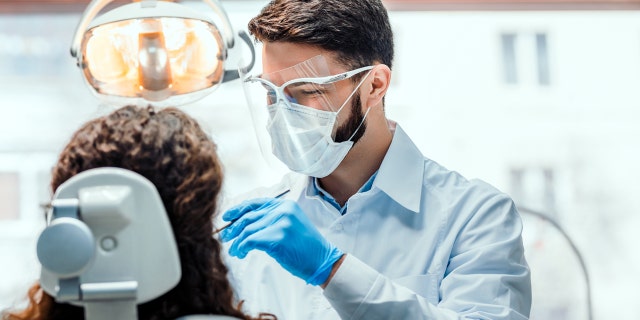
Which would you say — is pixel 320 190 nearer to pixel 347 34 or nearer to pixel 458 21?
pixel 347 34

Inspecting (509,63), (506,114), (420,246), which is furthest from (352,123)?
(509,63)

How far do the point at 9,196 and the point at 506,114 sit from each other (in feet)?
7.97

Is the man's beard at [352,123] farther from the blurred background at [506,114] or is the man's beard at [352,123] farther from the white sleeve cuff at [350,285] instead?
the blurred background at [506,114]

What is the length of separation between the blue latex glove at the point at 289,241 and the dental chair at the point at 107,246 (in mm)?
540

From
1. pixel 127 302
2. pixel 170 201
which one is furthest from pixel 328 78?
pixel 127 302

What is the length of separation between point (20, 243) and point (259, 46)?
7.46 feet

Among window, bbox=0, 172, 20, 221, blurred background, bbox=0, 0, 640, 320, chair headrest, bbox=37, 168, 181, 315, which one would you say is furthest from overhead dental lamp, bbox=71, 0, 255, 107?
window, bbox=0, 172, 20, 221

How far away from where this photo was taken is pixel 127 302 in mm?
1132

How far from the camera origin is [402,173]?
6.94ft

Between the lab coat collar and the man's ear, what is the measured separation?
0.13m

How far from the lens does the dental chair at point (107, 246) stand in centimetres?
106

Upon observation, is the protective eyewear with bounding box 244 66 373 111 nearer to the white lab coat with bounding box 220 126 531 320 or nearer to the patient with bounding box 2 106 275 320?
the white lab coat with bounding box 220 126 531 320

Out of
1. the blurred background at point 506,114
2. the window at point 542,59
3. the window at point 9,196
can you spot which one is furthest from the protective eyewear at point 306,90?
the window at point 542,59

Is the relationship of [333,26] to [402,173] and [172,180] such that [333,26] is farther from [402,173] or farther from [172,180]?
[172,180]
